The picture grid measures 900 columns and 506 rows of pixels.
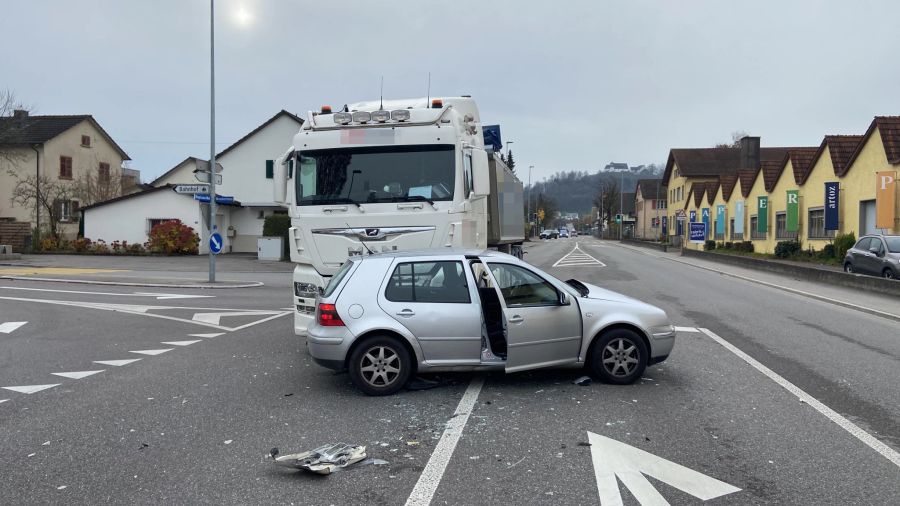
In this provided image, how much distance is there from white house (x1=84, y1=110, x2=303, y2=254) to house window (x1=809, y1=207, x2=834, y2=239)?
1040 inches

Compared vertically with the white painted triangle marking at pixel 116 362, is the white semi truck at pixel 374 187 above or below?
above

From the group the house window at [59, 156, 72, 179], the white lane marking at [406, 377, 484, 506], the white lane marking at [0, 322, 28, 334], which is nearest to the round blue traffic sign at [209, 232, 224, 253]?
the white lane marking at [0, 322, 28, 334]

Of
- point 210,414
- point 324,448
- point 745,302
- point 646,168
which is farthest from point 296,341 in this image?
point 646,168

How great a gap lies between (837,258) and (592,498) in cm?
2630

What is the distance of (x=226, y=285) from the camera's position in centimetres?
1992

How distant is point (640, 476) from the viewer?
4391 mm

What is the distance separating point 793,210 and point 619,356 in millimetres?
29467

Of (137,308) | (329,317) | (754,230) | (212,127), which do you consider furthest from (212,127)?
(754,230)

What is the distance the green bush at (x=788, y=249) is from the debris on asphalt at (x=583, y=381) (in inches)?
1106

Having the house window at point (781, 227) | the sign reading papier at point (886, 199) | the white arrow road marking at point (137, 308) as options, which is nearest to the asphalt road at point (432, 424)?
the white arrow road marking at point (137, 308)

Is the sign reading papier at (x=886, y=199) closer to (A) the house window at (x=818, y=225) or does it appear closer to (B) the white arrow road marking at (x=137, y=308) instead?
(A) the house window at (x=818, y=225)

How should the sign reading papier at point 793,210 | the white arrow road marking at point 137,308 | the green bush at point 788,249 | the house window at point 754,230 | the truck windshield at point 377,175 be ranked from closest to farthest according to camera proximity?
the truck windshield at point 377,175, the white arrow road marking at point 137,308, the green bush at point 788,249, the sign reading papier at point 793,210, the house window at point 754,230

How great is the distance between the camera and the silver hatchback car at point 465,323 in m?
6.51

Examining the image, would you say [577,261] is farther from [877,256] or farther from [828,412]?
[828,412]
